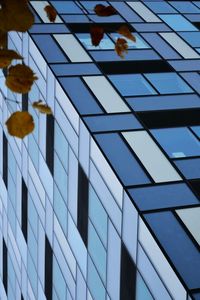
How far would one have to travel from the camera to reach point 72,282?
18.5 metres

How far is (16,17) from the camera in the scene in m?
3.17

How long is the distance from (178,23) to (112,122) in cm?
1001

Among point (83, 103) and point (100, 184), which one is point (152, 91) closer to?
point (83, 103)

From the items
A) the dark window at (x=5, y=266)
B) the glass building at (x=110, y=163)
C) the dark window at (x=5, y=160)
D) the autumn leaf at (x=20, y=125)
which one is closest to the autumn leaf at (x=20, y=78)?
the autumn leaf at (x=20, y=125)

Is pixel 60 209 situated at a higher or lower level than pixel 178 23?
lower

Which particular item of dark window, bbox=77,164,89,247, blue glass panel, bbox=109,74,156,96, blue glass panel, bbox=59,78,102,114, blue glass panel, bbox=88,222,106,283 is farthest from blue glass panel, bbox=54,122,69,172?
blue glass panel, bbox=88,222,106,283

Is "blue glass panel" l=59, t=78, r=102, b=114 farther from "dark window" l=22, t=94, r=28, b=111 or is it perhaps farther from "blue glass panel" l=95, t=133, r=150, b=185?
"dark window" l=22, t=94, r=28, b=111

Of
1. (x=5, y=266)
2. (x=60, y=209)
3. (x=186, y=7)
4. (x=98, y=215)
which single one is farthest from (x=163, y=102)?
(x=5, y=266)

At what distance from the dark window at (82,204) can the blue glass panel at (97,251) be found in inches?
15.2

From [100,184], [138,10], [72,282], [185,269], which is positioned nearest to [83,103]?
[100,184]

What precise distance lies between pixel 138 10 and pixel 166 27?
6.55 feet

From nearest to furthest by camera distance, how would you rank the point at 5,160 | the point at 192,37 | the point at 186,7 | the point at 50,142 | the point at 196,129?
the point at 196,129
the point at 50,142
the point at 192,37
the point at 186,7
the point at 5,160

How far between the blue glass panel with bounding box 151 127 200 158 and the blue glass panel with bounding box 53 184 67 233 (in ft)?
14.5

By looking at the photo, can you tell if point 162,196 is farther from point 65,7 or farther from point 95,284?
point 65,7
